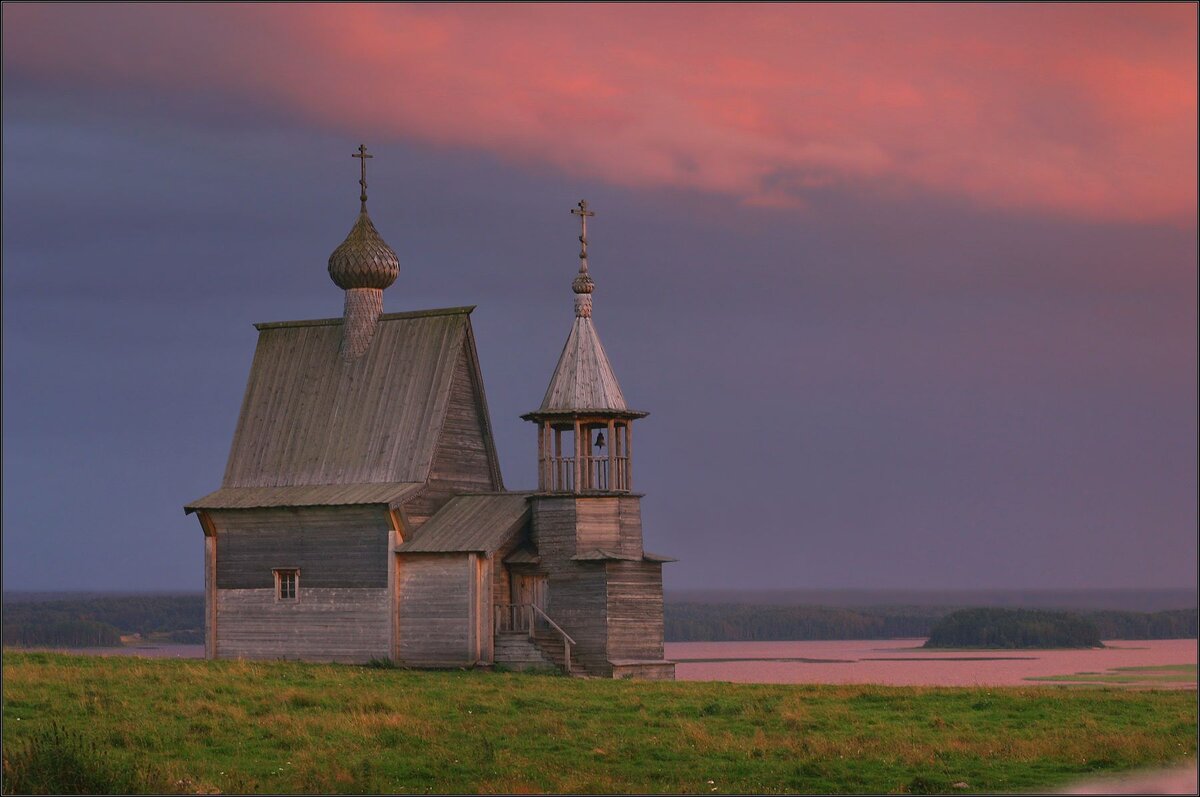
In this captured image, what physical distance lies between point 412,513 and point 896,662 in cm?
2899

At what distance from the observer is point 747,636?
365 feet

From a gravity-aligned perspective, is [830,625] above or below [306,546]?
below

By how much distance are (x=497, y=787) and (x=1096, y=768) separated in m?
8.92

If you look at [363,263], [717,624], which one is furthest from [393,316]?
[717,624]

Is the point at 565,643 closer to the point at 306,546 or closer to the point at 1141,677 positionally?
the point at 306,546

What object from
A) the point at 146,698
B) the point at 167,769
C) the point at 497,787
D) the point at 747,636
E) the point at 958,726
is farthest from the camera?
the point at 747,636

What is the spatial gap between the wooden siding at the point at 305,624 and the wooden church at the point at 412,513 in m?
0.04

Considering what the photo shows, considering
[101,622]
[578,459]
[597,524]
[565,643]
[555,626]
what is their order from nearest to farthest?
[565,643] → [555,626] → [597,524] → [578,459] → [101,622]

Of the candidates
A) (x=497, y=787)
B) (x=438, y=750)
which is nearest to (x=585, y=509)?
(x=438, y=750)

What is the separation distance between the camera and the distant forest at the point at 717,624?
344ft

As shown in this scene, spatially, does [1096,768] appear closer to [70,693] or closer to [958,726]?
[958,726]

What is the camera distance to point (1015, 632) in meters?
93.5

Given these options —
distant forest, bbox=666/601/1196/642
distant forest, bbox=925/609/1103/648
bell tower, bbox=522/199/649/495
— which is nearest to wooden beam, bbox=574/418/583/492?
bell tower, bbox=522/199/649/495

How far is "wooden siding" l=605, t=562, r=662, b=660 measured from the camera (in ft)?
149
